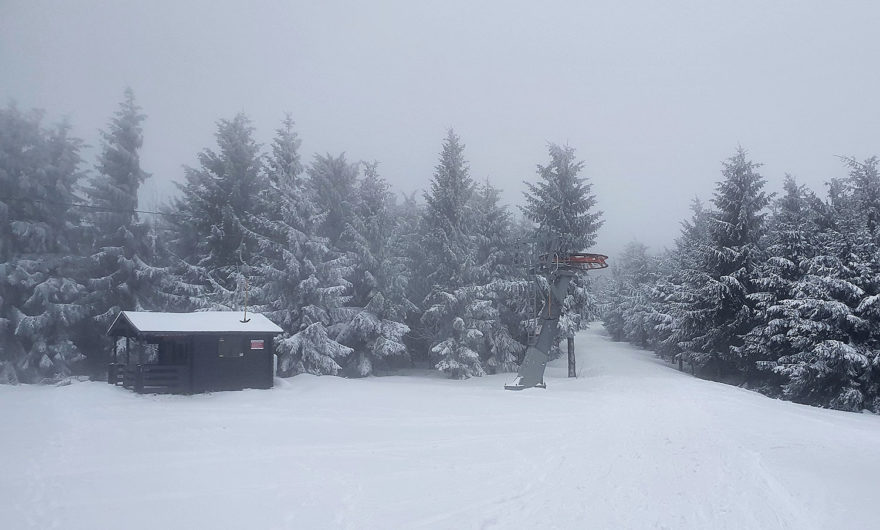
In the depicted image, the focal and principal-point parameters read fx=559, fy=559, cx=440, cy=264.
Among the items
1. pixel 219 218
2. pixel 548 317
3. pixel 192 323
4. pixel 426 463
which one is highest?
pixel 219 218

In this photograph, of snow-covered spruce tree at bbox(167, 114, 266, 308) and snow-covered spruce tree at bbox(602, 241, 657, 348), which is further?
snow-covered spruce tree at bbox(602, 241, 657, 348)

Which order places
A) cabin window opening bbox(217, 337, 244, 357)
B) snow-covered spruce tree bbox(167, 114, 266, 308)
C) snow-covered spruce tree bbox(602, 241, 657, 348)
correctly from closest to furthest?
cabin window opening bbox(217, 337, 244, 357), snow-covered spruce tree bbox(167, 114, 266, 308), snow-covered spruce tree bbox(602, 241, 657, 348)

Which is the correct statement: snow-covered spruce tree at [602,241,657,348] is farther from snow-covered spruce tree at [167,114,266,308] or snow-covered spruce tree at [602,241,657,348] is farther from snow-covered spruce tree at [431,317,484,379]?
snow-covered spruce tree at [167,114,266,308]

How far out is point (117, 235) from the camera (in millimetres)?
29406

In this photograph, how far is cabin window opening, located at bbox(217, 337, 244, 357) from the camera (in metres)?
22.4

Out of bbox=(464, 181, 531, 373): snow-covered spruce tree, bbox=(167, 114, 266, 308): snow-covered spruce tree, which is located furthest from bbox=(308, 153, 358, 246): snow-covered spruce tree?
bbox=(464, 181, 531, 373): snow-covered spruce tree

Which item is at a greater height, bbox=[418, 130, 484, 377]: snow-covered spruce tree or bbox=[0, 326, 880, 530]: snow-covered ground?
bbox=[418, 130, 484, 377]: snow-covered spruce tree

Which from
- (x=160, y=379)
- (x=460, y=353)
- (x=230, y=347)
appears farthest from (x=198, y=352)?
(x=460, y=353)

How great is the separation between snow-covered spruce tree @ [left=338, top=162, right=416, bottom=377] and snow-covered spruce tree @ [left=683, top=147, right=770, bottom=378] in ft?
53.9

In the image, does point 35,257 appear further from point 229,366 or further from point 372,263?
point 372,263

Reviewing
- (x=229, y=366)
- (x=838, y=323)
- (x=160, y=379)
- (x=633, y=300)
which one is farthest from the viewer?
(x=633, y=300)

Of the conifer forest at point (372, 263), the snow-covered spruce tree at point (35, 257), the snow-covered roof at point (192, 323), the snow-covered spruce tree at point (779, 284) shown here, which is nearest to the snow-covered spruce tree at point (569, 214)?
the conifer forest at point (372, 263)

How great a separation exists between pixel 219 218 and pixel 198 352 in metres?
13.0

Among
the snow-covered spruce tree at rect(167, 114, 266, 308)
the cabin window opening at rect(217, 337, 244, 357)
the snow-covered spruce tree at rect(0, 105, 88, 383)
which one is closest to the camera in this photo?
the cabin window opening at rect(217, 337, 244, 357)
